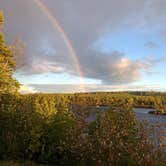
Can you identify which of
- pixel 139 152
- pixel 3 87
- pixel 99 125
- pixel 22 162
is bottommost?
pixel 22 162

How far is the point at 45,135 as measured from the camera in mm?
8164

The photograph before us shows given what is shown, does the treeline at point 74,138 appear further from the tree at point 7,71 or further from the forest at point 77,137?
the tree at point 7,71

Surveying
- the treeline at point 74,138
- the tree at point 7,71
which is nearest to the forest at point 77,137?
the treeline at point 74,138

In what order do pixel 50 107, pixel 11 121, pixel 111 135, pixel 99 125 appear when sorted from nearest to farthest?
1. pixel 111 135
2. pixel 99 125
3. pixel 11 121
4. pixel 50 107

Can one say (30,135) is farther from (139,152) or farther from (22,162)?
(139,152)

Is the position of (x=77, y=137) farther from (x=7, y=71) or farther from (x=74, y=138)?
(x=7, y=71)

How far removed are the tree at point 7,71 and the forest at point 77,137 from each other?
2.64 m

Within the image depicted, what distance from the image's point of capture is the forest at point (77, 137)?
21.1ft

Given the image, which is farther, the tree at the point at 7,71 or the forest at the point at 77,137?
the tree at the point at 7,71

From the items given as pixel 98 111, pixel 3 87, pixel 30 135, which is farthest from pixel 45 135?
pixel 3 87

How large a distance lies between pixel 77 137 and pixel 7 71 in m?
6.31

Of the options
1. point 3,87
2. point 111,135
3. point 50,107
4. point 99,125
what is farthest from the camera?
point 3,87

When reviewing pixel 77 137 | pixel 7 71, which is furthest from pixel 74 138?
pixel 7 71

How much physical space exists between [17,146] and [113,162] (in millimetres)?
3185
